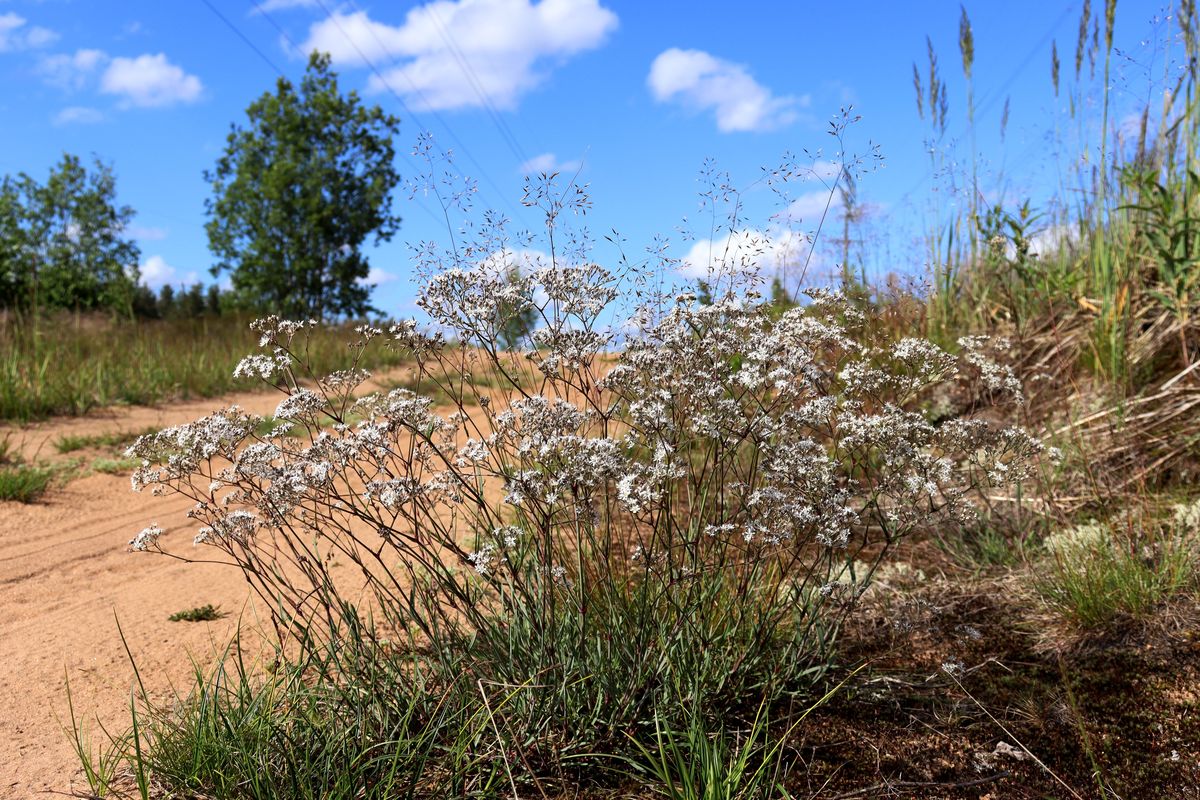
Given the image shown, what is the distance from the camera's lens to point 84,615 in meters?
4.60

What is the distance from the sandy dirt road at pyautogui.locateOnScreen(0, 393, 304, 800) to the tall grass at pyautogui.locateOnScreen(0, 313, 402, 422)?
2613 mm

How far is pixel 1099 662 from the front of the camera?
12.4ft

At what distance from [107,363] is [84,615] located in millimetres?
7677

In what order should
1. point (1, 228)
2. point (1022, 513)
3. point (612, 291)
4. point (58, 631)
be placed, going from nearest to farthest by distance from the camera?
point (612, 291) → point (58, 631) → point (1022, 513) → point (1, 228)

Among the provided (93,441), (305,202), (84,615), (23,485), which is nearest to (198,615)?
(84,615)

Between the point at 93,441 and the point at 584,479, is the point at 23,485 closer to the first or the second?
the point at 93,441

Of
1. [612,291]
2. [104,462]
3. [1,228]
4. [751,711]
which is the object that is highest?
[1,228]

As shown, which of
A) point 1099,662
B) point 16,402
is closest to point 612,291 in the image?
point 1099,662

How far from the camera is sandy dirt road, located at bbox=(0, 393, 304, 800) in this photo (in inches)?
133

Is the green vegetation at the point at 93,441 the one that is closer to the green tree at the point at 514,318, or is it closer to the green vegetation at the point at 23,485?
the green vegetation at the point at 23,485

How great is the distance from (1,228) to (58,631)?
39829mm

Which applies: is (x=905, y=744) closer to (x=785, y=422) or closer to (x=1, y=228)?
(x=785, y=422)

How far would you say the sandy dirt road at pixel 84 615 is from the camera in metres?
3.38

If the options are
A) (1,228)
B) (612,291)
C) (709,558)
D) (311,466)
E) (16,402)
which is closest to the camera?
(311,466)
